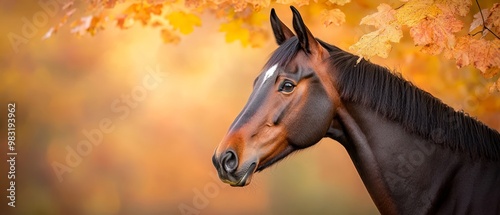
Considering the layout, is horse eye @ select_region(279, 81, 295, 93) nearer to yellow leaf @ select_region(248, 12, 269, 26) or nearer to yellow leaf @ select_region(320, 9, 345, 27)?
yellow leaf @ select_region(320, 9, 345, 27)

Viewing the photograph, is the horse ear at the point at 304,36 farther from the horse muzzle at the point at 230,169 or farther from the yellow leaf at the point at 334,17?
the yellow leaf at the point at 334,17

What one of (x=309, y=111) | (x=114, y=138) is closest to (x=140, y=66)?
(x=114, y=138)

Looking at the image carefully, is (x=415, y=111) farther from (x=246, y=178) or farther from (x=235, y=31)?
(x=235, y=31)

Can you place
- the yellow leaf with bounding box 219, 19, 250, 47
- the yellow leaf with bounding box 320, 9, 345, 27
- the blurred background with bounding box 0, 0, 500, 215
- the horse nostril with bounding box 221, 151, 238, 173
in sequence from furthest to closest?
1. the blurred background with bounding box 0, 0, 500, 215
2. the yellow leaf with bounding box 219, 19, 250, 47
3. the yellow leaf with bounding box 320, 9, 345, 27
4. the horse nostril with bounding box 221, 151, 238, 173

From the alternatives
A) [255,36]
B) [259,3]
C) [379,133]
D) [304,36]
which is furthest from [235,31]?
[379,133]

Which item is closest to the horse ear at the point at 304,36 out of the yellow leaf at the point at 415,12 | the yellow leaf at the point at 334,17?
the yellow leaf at the point at 415,12

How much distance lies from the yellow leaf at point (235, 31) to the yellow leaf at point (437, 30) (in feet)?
8.20

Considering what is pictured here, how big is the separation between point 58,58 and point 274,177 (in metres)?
2.94

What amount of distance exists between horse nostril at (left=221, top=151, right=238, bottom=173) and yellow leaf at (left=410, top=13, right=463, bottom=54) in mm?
1071

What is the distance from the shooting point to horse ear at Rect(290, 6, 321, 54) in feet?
8.30

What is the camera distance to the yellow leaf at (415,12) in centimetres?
280

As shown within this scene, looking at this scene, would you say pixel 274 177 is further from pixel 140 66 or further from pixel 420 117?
pixel 420 117

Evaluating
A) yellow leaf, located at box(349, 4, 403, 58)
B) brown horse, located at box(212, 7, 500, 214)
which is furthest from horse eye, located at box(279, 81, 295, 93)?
yellow leaf, located at box(349, 4, 403, 58)

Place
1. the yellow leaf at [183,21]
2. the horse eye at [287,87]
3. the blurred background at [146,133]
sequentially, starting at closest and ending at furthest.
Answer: the horse eye at [287,87], the yellow leaf at [183,21], the blurred background at [146,133]
